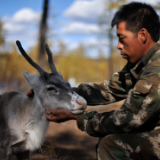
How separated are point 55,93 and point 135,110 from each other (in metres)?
1.21

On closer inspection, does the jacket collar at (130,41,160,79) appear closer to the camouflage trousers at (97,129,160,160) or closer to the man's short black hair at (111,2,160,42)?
the man's short black hair at (111,2,160,42)

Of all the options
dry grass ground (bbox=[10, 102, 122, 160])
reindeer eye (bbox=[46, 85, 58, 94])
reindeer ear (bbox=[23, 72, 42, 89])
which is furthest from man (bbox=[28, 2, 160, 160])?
dry grass ground (bbox=[10, 102, 122, 160])

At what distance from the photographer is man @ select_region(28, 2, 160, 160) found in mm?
2297

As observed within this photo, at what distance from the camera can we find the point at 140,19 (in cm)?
271

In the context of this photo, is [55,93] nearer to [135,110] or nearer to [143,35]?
[135,110]

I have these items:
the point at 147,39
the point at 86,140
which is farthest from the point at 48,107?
the point at 86,140

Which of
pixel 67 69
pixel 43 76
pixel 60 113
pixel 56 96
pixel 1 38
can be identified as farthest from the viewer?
pixel 67 69

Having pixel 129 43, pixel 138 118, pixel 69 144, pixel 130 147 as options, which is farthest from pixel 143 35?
pixel 69 144

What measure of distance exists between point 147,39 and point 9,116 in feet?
7.99

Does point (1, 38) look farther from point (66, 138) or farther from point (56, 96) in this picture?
point (56, 96)

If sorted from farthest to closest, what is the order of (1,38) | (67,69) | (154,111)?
(67,69)
(1,38)
(154,111)

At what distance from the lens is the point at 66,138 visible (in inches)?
247

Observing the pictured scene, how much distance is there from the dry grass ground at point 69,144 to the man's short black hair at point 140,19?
267cm

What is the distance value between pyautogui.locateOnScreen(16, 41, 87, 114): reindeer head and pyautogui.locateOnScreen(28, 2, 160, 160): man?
164 mm
